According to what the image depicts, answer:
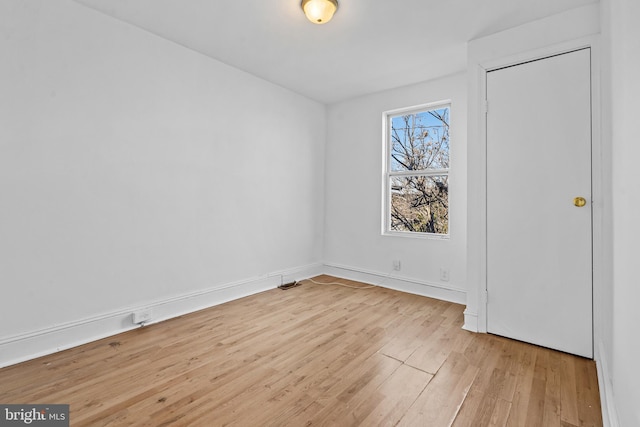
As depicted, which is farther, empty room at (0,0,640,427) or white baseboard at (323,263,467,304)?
white baseboard at (323,263,467,304)

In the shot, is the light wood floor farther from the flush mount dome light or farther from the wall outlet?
the flush mount dome light

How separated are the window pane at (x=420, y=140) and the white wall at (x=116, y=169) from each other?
166cm

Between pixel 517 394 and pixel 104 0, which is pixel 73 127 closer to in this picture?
pixel 104 0

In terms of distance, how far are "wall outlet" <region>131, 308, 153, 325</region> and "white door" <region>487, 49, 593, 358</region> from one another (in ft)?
9.67

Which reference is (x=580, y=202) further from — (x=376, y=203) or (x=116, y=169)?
(x=116, y=169)

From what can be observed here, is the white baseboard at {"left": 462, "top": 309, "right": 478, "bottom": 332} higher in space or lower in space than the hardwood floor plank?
higher

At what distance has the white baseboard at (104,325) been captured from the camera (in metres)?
2.05

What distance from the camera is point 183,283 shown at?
9.69ft

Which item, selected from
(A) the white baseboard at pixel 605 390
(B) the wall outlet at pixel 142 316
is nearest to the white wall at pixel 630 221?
(A) the white baseboard at pixel 605 390

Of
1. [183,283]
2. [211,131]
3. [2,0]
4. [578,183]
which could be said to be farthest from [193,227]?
[578,183]

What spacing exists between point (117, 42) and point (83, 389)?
2541 millimetres

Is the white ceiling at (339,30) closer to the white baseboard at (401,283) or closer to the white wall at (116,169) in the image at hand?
the white wall at (116,169)

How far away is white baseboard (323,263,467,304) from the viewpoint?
11.1 ft

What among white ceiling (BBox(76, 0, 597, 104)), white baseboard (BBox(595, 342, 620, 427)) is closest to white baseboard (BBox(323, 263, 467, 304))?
white baseboard (BBox(595, 342, 620, 427))
